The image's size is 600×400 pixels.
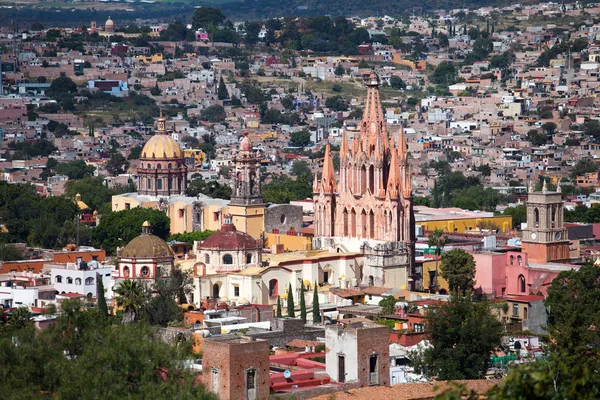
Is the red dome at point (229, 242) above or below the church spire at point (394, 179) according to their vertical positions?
below

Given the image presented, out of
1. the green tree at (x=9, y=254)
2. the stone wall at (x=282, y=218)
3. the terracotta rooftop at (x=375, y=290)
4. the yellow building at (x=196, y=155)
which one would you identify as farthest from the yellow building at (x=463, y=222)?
the yellow building at (x=196, y=155)

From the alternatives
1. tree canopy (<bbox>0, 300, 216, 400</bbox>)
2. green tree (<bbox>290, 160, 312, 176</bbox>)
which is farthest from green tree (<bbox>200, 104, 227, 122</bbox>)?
tree canopy (<bbox>0, 300, 216, 400</bbox>)

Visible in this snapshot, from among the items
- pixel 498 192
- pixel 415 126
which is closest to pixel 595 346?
pixel 498 192

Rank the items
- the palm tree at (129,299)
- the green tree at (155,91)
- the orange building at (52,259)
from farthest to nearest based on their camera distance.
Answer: the green tree at (155,91)
the orange building at (52,259)
the palm tree at (129,299)

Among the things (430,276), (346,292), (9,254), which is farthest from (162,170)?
(346,292)

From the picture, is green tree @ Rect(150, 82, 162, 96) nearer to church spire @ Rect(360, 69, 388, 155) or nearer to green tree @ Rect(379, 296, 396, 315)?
church spire @ Rect(360, 69, 388, 155)

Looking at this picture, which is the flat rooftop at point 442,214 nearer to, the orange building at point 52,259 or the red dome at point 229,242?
the orange building at point 52,259

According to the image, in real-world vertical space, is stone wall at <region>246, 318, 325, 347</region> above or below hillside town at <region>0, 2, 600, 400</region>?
below
